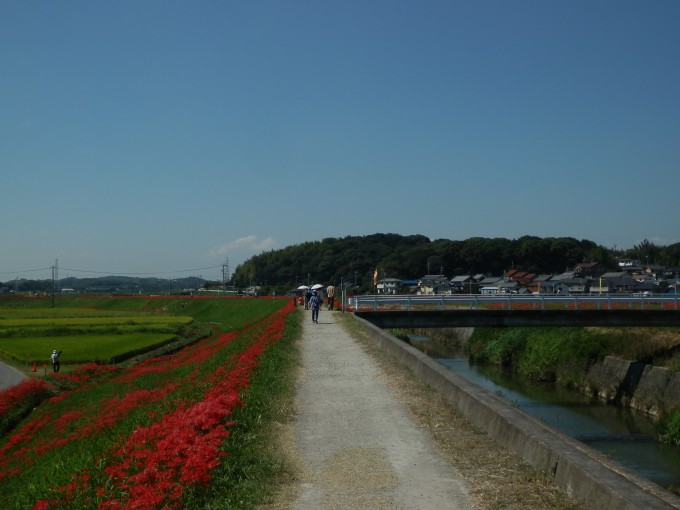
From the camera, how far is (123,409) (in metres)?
15.6

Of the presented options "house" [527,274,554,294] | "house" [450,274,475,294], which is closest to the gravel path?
"house" [527,274,554,294]

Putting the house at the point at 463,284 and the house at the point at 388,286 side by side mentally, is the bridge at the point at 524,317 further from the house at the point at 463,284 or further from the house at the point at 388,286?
the house at the point at 388,286

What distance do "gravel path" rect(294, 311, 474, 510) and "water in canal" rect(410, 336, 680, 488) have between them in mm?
2973

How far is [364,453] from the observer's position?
8.02 metres

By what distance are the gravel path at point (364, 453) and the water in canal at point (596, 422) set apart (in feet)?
9.75

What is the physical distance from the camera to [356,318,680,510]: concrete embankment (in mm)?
5488

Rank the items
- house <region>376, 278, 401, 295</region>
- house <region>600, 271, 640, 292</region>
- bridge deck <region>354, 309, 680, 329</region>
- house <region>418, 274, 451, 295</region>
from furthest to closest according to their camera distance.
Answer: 1. house <region>376, 278, 401, 295</region>
2. house <region>418, 274, 451, 295</region>
3. house <region>600, 271, 640, 292</region>
4. bridge deck <region>354, 309, 680, 329</region>

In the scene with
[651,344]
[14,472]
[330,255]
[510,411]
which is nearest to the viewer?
[510,411]

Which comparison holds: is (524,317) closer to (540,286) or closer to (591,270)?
(540,286)

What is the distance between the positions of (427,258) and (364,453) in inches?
5454

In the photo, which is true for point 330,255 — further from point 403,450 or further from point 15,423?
point 403,450

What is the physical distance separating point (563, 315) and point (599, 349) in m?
2.90

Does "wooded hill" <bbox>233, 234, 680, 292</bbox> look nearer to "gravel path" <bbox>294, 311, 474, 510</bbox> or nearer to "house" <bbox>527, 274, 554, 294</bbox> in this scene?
"house" <bbox>527, 274, 554, 294</bbox>

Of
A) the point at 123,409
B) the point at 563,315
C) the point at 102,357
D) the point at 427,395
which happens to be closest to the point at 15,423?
the point at 123,409
